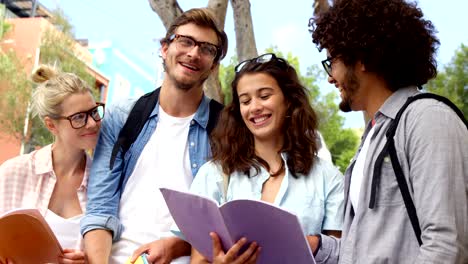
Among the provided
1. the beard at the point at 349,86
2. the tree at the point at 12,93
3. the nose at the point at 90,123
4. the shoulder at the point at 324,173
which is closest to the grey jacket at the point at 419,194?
the beard at the point at 349,86

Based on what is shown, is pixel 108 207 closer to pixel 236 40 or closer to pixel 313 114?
pixel 313 114

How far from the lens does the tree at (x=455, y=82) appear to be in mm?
18344

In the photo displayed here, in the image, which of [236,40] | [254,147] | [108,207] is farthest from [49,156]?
[236,40]

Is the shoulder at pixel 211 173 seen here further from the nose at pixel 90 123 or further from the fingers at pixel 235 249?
the nose at pixel 90 123

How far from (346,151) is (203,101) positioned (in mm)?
29284

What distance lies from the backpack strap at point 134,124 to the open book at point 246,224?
2.66 feet

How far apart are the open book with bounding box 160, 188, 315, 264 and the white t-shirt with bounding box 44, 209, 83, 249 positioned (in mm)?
908

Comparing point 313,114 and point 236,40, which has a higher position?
point 236,40

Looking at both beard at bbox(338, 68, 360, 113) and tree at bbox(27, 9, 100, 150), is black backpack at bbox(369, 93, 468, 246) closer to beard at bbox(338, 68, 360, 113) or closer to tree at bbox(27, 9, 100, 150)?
beard at bbox(338, 68, 360, 113)

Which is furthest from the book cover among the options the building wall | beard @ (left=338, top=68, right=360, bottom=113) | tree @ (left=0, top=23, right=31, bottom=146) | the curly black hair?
the building wall

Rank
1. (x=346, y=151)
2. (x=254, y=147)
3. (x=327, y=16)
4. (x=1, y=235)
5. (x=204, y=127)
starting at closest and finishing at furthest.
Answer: (x=327, y=16)
(x=1, y=235)
(x=254, y=147)
(x=204, y=127)
(x=346, y=151)

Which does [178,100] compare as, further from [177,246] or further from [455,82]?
[455,82]

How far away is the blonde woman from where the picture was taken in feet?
9.66

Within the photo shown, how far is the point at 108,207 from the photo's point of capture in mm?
2844
